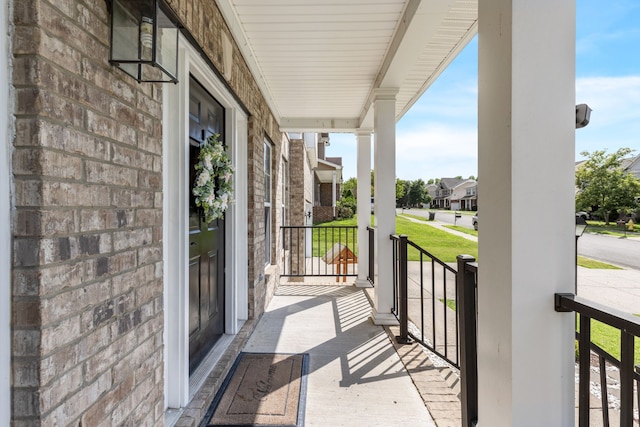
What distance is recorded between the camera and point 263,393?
7.80 ft

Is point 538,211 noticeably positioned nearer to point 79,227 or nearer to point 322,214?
point 79,227

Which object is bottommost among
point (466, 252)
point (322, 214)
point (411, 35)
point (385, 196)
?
point (466, 252)

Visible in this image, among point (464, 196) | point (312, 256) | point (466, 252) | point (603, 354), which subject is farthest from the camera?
point (464, 196)

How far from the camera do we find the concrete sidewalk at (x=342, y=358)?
86.2 inches

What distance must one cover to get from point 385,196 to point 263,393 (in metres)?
2.29

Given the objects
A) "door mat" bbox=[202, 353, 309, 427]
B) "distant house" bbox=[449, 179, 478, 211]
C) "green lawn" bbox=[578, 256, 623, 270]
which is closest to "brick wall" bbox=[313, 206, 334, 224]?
"green lawn" bbox=[578, 256, 623, 270]

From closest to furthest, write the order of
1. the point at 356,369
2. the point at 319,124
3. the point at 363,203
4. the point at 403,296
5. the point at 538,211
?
the point at 538,211 < the point at 356,369 < the point at 403,296 < the point at 363,203 < the point at 319,124

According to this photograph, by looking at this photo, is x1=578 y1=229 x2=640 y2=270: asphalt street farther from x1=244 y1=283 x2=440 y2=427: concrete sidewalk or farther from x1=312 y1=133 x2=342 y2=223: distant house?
x1=312 y1=133 x2=342 y2=223: distant house

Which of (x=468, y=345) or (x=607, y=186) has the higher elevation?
(x=607, y=186)

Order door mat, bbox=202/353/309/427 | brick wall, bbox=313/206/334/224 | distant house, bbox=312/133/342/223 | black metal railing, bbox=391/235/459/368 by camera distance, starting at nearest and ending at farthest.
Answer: door mat, bbox=202/353/309/427, black metal railing, bbox=391/235/459/368, distant house, bbox=312/133/342/223, brick wall, bbox=313/206/334/224

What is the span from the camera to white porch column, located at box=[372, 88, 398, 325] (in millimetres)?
3711

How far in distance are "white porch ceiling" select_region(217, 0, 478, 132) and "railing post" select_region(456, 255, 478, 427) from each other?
1.67 meters

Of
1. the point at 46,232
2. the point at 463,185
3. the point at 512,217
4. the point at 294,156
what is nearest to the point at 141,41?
the point at 46,232

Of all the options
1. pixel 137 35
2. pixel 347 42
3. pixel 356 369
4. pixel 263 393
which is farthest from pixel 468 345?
pixel 347 42
